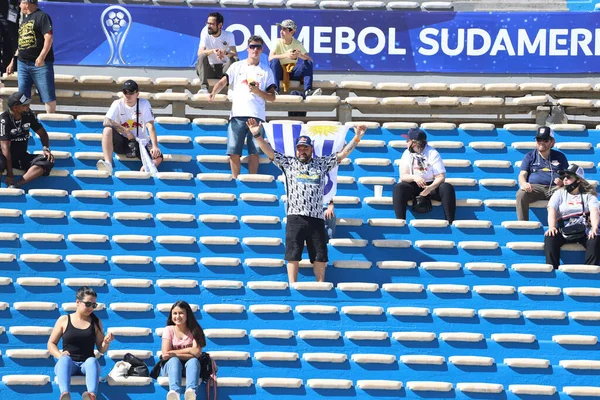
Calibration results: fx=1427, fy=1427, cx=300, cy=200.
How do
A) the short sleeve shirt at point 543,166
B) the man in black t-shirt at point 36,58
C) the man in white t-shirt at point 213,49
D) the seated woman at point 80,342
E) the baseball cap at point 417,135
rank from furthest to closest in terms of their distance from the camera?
the man in white t-shirt at point 213,49 → the man in black t-shirt at point 36,58 → the short sleeve shirt at point 543,166 → the baseball cap at point 417,135 → the seated woman at point 80,342

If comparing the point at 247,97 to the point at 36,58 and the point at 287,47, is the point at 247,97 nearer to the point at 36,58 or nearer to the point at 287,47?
the point at 287,47

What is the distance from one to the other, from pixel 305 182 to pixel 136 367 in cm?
227

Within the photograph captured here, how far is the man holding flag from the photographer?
12.3m

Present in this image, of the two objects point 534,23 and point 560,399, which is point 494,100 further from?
point 560,399

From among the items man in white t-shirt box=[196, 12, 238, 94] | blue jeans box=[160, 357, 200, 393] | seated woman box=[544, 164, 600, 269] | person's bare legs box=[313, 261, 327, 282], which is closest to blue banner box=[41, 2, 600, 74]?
man in white t-shirt box=[196, 12, 238, 94]

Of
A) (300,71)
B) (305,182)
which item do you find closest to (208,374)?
(305,182)

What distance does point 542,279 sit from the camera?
12.6 metres

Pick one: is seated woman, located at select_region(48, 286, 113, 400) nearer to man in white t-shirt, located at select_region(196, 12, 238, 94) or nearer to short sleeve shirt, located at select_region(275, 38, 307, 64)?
man in white t-shirt, located at select_region(196, 12, 238, 94)

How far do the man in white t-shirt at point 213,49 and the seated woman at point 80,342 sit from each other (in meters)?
4.56

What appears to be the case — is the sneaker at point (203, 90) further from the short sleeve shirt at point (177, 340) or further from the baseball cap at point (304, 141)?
the short sleeve shirt at point (177, 340)

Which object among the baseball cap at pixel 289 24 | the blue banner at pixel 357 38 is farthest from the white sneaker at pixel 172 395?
the blue banner at pixel 357 38

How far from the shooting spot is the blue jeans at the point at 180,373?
11.1m

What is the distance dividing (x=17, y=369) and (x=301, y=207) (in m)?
2.76

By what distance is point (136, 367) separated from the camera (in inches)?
452
